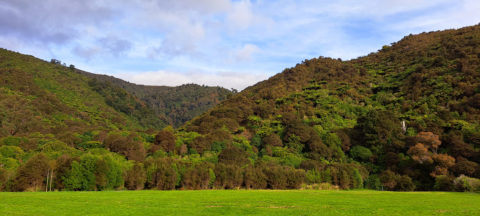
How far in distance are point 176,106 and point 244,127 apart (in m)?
117

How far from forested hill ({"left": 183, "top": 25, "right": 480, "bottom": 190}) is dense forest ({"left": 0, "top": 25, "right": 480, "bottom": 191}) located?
0.59 feet

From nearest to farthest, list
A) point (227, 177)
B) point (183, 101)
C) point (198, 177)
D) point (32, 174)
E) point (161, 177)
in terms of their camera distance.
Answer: point (32, 174), point (161, 177), point (198, 177), point (227, 177), point (183, 101)

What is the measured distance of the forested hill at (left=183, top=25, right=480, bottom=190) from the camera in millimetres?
36188

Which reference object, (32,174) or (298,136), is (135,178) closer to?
(32,174)

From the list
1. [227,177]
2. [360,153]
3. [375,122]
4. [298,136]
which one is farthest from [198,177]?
[375,122]

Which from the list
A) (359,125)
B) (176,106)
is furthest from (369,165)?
(176,106)

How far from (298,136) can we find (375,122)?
10.4 meters

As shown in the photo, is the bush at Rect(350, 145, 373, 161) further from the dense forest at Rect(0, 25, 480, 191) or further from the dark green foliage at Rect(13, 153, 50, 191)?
the dark green foliage at Rect(13, 153, 50, 191)

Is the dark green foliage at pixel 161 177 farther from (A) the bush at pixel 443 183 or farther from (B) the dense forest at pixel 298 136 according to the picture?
(A) the bush at pixel 443 183

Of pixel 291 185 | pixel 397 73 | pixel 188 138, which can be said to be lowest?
pixel 291 185

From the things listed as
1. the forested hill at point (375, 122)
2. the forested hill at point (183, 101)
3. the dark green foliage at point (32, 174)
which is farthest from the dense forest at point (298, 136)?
the forested hill at point (183, 101)

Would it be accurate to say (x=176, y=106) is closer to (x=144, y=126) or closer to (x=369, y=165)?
(x=144, y=126)

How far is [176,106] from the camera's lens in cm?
17075

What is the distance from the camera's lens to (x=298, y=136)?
47969 millimetres
